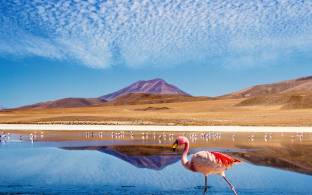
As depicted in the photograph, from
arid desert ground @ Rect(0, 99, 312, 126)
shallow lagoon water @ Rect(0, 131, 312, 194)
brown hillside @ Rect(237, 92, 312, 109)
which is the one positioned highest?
brown hillside @ Rect(237, 92, 312, 109)

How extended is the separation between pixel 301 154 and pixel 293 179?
6.25 m

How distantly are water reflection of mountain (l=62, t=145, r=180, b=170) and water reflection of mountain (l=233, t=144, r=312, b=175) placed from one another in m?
3.15

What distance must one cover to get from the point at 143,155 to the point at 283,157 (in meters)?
5.71

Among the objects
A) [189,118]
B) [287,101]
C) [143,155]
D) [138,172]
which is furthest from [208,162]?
[287,101]

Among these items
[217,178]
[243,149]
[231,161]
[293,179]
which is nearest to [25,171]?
[217,178]

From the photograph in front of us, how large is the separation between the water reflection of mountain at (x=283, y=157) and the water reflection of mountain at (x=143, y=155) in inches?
124

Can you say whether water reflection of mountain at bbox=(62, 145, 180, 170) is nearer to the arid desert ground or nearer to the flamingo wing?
the flamingo wing

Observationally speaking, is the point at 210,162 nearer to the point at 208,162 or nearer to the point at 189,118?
the point at 208,162

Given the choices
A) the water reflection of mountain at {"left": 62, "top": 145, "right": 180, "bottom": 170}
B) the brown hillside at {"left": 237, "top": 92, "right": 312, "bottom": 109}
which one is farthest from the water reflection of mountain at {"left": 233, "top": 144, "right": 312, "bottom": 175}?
the brown hillside at {"left": 237, "top": 92, "right": 312, "bottom": 109}

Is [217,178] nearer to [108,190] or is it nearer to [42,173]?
[108,190]

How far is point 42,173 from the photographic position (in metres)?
14.4

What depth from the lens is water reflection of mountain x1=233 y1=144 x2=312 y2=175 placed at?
15.5 metres

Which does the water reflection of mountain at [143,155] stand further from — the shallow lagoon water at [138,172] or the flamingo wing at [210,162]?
the flamingo wing at [210,162]

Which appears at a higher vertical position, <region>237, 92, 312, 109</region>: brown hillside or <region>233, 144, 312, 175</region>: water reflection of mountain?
<region>237, 92, 312, 109</region>: brown hillside
